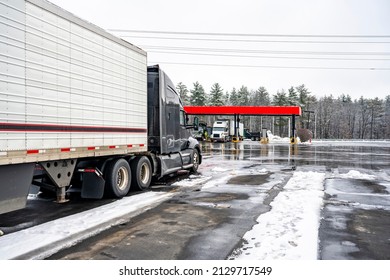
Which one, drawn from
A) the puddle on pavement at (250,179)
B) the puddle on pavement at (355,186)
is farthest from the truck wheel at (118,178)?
the puddle on pavement at (355,186)

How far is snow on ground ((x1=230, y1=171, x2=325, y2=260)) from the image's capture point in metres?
4.82

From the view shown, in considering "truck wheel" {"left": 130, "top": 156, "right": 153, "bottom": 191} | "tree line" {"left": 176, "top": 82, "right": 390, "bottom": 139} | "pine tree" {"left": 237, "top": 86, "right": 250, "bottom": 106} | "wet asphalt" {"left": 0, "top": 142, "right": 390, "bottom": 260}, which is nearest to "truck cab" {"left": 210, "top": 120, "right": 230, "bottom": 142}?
"tree line" {"left": 176, "top": 82, "right": 390, "bottom": 139}

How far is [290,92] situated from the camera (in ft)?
305

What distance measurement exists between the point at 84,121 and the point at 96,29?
7.41 feet

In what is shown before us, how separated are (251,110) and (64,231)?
1817 inches

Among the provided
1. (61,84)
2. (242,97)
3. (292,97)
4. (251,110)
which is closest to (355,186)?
A: (61,84)

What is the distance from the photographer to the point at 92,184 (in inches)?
340

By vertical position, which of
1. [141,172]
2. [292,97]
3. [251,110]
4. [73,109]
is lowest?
[141,172]

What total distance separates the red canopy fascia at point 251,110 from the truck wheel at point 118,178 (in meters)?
40.4

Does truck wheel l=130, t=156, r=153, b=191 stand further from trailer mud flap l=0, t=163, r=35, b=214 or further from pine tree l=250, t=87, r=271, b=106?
pine tree l=250, t=87, r=271, b=106

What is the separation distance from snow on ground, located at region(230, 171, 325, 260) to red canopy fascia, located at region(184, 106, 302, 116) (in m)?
40.7

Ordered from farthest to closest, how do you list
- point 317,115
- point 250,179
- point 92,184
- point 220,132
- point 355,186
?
point 317,115
point 220,132
point 250,179
point 355,186
point 92,184

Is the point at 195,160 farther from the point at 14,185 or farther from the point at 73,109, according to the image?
the point at 14,185

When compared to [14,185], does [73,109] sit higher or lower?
higher
